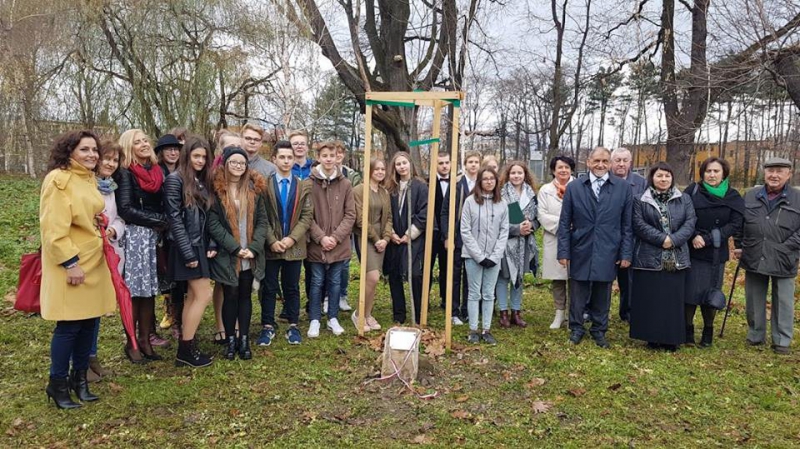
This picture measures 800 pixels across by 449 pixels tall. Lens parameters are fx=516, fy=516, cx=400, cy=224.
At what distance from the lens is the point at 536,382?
4465 mm

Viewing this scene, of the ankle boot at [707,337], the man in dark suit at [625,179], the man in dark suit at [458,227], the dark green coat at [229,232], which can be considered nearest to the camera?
the dark green coat at [229,232]

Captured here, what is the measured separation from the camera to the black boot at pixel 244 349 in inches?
192

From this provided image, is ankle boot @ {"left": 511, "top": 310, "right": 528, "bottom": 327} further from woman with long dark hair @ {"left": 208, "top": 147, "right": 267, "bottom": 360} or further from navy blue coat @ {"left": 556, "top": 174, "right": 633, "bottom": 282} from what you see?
woman with long dark hair @ {"left": 208, "top": 147, "right": 267, "bottom": 360}

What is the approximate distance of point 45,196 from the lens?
3.53 metres

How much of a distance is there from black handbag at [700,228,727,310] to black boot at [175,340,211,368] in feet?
16.3

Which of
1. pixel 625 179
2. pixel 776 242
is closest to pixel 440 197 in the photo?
pixel 625 179

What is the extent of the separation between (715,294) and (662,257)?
682mm

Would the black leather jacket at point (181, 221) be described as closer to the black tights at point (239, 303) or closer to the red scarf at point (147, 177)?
the red scarf at point (147, 177)

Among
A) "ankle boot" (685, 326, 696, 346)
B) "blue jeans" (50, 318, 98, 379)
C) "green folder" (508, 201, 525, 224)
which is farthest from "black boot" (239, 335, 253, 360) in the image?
"ankle boot" (685, 326, 696, 346)

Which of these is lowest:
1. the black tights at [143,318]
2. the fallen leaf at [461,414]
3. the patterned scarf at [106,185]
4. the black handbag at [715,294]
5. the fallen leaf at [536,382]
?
the fallen leaf at [461,414]

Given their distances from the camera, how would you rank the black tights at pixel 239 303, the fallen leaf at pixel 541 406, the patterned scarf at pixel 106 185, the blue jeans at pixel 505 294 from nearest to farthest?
the fallen leaf at pixel 541 406, the patterned scarf at pixel 106 185, the black tights at pixel 239 303, the blue jeans at pixel 505 294

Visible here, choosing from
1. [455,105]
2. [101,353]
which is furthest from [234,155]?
[101,353]

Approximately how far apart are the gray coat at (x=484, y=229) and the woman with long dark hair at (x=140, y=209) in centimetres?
291

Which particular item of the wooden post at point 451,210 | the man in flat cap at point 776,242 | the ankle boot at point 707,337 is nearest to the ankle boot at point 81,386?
the wooden post at point 451,210
